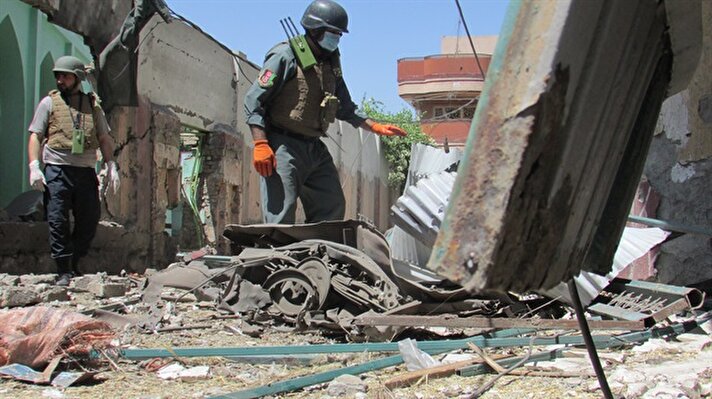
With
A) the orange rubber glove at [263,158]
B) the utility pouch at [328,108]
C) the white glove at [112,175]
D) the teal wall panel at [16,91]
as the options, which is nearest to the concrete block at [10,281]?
the white glove at [112,175]

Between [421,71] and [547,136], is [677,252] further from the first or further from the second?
[421,71]

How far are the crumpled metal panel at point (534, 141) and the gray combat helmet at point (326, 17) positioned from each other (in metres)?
3.35

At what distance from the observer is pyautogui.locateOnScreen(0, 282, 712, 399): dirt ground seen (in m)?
2.42

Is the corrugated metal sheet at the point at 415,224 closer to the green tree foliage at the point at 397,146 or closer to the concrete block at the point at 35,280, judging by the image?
the concrete block at the point at 35,280

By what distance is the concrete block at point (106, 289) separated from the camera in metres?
4.43

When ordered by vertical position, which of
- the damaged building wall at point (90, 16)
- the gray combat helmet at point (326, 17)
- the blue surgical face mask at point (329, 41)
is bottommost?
the blue surgical face mask at point (329, 41)

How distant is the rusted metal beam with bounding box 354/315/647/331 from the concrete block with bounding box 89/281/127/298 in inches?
77.8

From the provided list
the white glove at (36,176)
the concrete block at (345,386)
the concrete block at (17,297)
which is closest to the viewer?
the concrete block at (345,386)

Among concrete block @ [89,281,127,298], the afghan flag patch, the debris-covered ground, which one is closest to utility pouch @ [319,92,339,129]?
the afghan flag patch

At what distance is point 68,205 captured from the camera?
5070mm

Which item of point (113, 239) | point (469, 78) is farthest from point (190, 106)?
point (469, 78)

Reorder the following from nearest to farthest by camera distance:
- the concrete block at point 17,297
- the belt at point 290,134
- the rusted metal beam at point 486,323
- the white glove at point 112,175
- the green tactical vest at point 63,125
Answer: the rusted metal beam at point 486,323 → the concrete block at point 17,297 → the belt at point 290,134 → the green tactical vest at point 63,125 → the white glove at point 112,175

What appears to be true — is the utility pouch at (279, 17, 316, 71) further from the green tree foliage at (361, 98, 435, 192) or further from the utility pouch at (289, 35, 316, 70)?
the green tree foliage at (361, 98, 435, 192)

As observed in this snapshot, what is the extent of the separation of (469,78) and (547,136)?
31.6 meters
